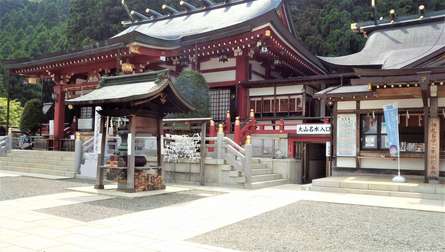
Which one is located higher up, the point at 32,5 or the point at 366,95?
the point at 32,5

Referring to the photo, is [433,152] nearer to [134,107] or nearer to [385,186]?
[385,186]

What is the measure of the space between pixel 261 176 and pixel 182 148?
9.12ft

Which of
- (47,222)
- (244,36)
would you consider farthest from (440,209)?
(244,36)

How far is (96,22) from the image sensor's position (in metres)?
36.2

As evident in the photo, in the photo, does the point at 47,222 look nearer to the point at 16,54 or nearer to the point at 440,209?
the point at 440,209

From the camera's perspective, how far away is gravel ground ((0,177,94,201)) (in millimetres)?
9523

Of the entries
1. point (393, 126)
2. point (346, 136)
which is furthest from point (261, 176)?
point (393, 126)

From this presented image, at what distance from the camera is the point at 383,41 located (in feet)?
61.7

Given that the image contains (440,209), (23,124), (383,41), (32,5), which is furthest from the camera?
(32,5)

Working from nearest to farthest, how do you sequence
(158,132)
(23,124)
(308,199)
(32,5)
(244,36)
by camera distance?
(308,199)
(158,132)
(244,36)
(23,124)
(32,5)

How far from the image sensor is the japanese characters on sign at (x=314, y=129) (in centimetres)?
1395

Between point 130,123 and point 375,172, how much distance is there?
27.3ft

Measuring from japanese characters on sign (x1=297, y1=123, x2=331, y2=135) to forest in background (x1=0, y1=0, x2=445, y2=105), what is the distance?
16.0 metres

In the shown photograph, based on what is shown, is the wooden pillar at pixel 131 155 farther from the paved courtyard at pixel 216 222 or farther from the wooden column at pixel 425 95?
the wooden column at pixel 425 95
